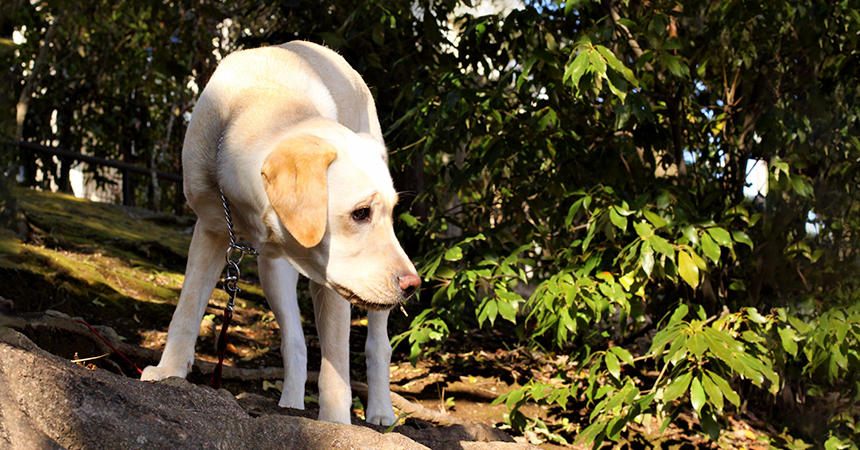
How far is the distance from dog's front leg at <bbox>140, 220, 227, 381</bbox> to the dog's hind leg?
505 millimetres

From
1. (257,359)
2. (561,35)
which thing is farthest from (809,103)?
(257,359)

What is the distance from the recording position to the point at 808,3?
14.8 ft

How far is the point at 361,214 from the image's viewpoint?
2.74 m

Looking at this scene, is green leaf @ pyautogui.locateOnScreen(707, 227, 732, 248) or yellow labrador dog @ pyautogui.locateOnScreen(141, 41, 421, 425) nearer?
yellow labrador dog @ pyautogui.locateOnScreen(141, 41, 421, 425)

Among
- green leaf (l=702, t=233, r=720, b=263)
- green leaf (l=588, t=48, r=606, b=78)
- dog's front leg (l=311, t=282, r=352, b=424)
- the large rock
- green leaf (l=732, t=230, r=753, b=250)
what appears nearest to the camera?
the large rock

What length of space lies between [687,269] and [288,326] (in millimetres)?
2018

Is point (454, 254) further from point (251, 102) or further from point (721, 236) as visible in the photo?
point (251, 102)

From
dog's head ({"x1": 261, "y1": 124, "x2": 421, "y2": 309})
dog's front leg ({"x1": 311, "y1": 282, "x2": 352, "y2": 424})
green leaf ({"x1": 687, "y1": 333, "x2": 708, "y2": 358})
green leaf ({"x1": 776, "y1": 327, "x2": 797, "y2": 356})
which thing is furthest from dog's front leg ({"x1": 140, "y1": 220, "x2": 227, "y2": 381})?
green leaf ({"x1": 776, "y1": 327, "x2": 797, "y2": 356})

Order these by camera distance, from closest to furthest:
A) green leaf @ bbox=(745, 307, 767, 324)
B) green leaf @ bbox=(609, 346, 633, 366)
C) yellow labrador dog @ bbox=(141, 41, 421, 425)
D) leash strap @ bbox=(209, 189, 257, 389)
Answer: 1. yellow labrador dog @ bbox=(141, 41, 421, 425)
2. leash strap @ bbox=(209, 189, 257, 389)
3. green leaf @ bbox=(745, 307, 767, 324)
4. green leaf @ bbox=(609, 346, 633, 366)

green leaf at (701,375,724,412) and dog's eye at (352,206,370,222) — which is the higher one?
dog's eye at (352,206,370,222)

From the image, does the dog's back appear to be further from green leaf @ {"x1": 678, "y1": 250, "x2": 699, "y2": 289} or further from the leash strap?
green leaf @ {"x1": 678, "y1": 250, "x2": 699, "y2": 289}

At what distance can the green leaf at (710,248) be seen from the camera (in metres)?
4.16

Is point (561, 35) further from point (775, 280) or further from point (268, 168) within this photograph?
point (268, 168)

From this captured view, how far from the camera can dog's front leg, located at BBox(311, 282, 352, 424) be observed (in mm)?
3217
